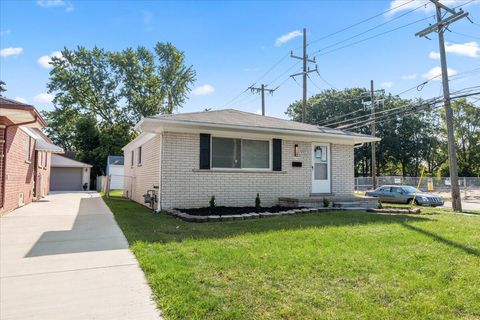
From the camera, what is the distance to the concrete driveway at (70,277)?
320cm

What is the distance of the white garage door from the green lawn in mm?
26583

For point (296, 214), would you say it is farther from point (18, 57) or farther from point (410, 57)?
point (18, 57)

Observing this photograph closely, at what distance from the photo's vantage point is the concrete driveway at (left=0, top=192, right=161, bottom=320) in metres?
3.20

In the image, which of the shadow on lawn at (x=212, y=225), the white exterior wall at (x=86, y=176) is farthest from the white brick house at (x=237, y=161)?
Result: the white exterior wall at (x=86, y=176)

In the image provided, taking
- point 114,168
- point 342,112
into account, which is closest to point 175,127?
point 114,168

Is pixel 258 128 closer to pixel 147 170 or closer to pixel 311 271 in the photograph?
pixel 147 170

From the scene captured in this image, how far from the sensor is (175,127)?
977 cm

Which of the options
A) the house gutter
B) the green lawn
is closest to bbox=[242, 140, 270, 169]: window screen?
the house gutter

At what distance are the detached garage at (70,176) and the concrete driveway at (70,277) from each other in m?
24.0

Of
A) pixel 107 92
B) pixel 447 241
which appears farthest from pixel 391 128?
pixel 447 241

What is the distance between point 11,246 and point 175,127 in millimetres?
5177

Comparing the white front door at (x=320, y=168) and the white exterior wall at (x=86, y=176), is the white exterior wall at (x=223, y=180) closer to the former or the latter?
the white front door at (x=320, y=168)

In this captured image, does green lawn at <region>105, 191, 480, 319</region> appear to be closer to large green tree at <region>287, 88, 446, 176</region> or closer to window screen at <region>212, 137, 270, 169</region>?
window screen at <region>212, 137, 270, 169</region>

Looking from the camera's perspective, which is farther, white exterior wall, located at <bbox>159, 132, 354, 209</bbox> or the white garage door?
the white garage door
